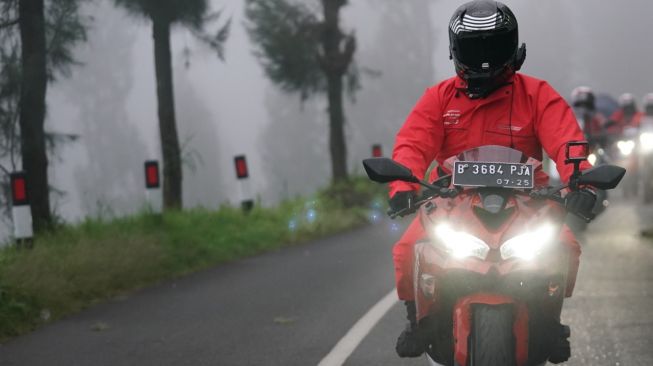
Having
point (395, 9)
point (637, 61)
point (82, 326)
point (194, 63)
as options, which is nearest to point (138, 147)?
point (395, 9)

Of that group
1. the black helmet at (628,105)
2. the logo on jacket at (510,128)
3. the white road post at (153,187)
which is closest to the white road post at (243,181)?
the white road post at (153,187)

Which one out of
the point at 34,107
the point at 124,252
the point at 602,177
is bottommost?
the point at 124,252

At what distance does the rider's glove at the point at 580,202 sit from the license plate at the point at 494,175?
0.52ft

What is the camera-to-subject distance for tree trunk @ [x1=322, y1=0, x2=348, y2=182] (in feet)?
76.5

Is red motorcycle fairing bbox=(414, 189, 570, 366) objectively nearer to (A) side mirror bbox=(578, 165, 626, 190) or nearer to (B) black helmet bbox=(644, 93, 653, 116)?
(A) side mirror bbox=(578, 165, 626, 190)

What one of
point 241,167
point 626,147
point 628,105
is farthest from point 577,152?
point 628,105

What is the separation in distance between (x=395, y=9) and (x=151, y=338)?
280ft

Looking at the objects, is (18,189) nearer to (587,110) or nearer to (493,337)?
(493,337)

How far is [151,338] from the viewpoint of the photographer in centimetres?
765

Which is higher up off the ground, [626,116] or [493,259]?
[626,116]

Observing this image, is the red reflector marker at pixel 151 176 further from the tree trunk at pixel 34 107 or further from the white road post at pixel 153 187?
the tree trunk at pixel 34 107

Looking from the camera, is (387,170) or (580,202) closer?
(580,202)

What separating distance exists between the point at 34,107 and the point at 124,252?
235cm

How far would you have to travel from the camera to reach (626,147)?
22.5m
